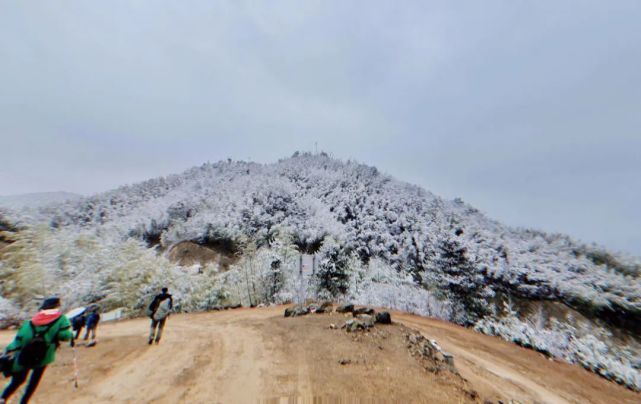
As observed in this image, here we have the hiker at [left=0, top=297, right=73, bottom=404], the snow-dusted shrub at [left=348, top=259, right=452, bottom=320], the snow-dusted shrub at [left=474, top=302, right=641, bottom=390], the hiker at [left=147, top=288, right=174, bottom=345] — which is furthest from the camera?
the snow-dusted shrub at [left=348, top=259, right=452, bottom=320]

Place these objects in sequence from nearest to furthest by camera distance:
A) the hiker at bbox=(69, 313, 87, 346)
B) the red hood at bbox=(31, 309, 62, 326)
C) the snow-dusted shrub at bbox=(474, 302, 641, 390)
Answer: the red hood at bbox=(31, 309, 62, 326) → the hiker at bbox=(69, 313, 87, 346) → the snow-dusted shrub at bbox=(474, 302, 641, 390)

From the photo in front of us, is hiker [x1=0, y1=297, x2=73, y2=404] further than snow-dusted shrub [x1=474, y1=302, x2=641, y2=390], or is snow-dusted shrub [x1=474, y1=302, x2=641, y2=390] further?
snow-dusted shrub [x1=474, y1=302, x2=641, y2=390]

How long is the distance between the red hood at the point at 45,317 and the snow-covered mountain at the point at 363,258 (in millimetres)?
8738

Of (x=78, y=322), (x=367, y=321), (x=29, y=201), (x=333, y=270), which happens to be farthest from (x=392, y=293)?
(x=29, y=201)

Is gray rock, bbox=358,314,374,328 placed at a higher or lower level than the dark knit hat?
lower

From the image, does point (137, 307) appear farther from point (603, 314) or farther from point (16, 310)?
point (603, 314)

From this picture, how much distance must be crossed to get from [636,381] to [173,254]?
2339 cm

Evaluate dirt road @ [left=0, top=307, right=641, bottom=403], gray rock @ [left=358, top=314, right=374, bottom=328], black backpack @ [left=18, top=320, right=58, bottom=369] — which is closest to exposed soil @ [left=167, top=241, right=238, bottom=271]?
dirt road @ [left=0, top=307, right=641, bottom=403]

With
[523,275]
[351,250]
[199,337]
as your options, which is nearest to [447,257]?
[523,275]

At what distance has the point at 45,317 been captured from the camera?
4398 mm

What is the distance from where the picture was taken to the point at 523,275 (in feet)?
56.7

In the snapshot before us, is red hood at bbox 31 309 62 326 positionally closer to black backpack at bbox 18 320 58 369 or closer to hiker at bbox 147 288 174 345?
black backpack at bbox 18 320 58 369

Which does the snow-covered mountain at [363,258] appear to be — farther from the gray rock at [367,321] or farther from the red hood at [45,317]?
the red hood at [45,317]

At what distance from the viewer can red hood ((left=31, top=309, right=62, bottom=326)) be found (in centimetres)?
434
